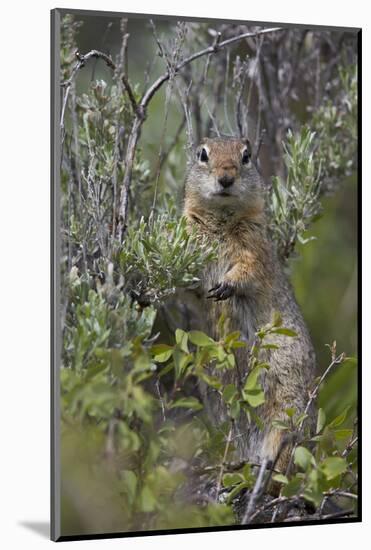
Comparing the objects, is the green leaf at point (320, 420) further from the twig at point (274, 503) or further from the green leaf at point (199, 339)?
the green leaf at point (199, 339)

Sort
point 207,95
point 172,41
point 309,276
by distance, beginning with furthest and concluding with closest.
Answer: point 309,276
point 207,95
point 172,41

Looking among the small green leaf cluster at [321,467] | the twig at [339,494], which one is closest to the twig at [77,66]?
the small green leaf cluster at [321,467]

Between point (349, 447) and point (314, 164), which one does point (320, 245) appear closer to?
point (314, 164)

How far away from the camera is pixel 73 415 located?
15.1 feet

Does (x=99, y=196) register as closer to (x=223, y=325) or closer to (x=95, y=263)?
(x=95, y=263)

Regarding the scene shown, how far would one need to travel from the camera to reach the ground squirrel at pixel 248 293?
539cm

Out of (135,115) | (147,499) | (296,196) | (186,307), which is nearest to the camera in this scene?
(147,499)

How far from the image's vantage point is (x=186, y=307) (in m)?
6.20

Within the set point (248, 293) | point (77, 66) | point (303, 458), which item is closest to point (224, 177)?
point (248, 293)

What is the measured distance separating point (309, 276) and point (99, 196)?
2.26m

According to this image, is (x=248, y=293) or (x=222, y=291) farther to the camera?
(x=248, y=293)

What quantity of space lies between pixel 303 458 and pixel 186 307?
162 centimetres

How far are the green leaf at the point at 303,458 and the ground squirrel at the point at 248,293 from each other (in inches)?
19.6

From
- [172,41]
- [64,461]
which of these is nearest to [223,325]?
[64,461]
